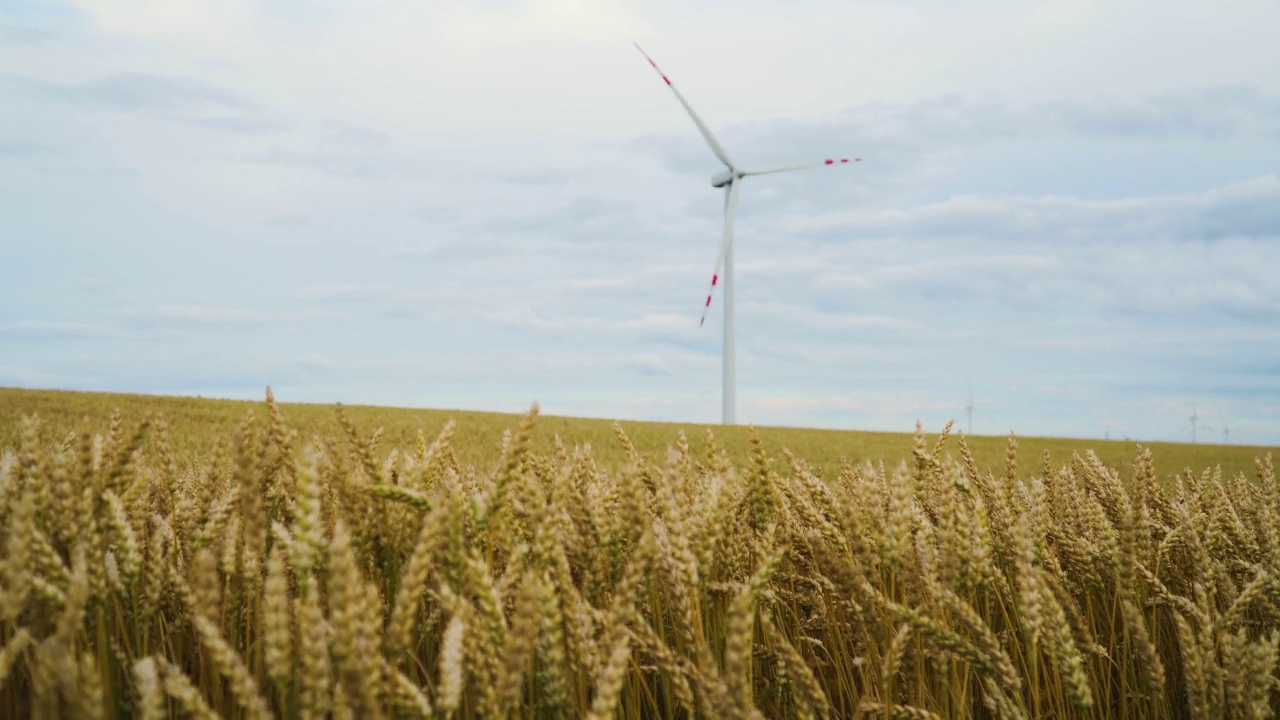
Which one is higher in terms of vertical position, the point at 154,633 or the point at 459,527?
the point at 459,527

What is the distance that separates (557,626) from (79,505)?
1.27 metres

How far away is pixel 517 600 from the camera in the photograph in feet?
7.59

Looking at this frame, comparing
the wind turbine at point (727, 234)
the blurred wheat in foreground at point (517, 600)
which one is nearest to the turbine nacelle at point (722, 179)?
the wind turbine at point (727, 234)

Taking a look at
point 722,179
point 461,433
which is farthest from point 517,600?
point 722,179

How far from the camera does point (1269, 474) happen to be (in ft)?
15.1

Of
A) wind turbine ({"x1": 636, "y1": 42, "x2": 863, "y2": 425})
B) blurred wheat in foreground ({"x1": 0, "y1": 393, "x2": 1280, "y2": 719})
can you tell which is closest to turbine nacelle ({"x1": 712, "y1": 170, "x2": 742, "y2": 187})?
wind turbine ({"x1": 636, "y1": 42, "x2": 863, "y2": 425})

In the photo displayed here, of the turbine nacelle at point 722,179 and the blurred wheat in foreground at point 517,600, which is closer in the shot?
the blurred wheat in foreground at point 517,600

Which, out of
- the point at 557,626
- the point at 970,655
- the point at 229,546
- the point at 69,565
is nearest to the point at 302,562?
the point at 557,626

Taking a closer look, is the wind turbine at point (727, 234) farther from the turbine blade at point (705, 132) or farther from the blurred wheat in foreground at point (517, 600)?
the blurred wheat in foreground at point (517, 600)

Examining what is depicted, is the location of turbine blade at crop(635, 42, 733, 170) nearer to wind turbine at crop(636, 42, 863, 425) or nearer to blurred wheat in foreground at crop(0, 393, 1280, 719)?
wind turbine at crop(636, 42, 863, 425)

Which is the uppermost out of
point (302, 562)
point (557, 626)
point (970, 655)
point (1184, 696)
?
point (302, 562)

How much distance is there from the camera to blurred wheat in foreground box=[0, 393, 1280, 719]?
5.06ft

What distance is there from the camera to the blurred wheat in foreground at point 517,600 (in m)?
1.54

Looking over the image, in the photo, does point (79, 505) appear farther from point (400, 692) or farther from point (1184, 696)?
point (1184, 696)
